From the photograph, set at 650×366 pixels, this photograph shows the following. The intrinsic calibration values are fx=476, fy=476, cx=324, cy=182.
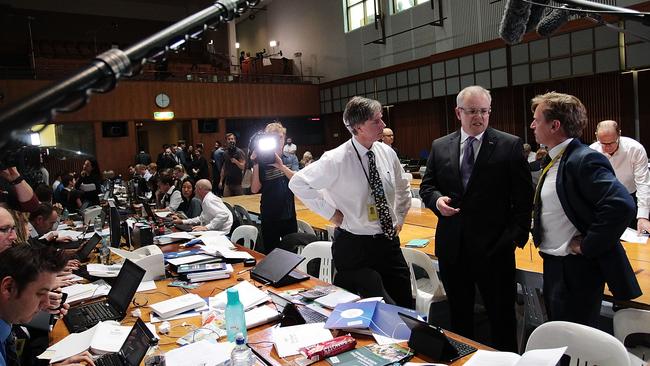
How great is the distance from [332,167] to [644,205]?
9.84ft

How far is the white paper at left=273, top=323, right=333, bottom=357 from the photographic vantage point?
1.86 meters

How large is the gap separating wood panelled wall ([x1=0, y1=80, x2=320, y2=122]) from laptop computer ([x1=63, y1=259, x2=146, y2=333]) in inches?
461

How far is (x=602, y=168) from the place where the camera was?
2.09 meters

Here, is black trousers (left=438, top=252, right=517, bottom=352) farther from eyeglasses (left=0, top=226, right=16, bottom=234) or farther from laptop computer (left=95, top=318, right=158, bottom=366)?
eyeglasses (left=0, top=226, right=16, bottom=234)

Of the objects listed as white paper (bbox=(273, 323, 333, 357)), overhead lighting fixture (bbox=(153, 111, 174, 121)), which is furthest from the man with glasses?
overhead lighting fixture (bbox=(153, 111, 174, 121))

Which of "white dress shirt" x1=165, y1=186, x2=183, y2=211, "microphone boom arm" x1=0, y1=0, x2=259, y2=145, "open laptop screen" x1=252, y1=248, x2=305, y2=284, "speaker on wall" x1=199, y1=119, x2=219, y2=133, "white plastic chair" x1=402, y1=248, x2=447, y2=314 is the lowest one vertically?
"white plastic chair" x1=402, y1=248, x2=447, y2=314

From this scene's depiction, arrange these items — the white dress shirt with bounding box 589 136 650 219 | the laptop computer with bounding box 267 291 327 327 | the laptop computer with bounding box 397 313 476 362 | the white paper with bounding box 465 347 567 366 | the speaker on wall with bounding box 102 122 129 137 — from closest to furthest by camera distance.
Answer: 1. the white paper with bounding box 465 347 567 366
2. the laptop computer with bounding box 397 313 476 362
3. the laptop computer with bounding box 267 291 327 327
4. the white dress shirt with bounding box 589 136 650 219
5. the speaker on wall with bounding box 102 122 129 137

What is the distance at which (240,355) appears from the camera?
1698mm

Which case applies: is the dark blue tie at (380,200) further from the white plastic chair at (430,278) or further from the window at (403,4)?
the window at (403,4)

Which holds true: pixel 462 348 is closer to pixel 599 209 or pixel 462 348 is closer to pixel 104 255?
pixel 599 209

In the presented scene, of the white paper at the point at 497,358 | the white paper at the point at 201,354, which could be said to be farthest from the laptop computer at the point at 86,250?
the white paper at the point at 497,358

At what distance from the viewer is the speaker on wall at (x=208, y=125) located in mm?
15672

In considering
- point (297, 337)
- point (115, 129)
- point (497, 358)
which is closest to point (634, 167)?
point (497, 358)

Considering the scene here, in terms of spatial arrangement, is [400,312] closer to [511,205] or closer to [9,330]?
[511,205]
